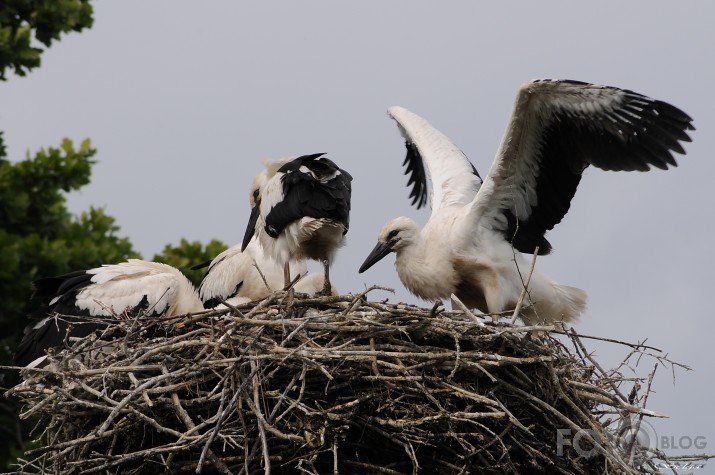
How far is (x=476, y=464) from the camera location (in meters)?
6.25

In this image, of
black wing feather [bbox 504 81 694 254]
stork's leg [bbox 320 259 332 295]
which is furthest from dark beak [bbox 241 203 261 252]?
black wing feather [bbox 504 81 694 254]

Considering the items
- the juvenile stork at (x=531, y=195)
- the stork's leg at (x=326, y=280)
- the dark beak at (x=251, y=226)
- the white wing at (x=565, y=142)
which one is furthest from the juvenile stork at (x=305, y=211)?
the white wing at (x=565, y=142)

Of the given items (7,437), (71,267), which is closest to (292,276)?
(71,267)

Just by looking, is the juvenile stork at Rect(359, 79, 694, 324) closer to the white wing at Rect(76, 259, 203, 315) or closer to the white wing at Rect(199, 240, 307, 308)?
the white wing at Rect(199, 240, 307, 308)

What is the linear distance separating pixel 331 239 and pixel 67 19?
257 inches

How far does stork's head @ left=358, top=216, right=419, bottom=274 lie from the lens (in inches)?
316

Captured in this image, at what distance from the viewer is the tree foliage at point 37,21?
42.4ft

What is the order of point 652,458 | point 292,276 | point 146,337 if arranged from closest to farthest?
1. point 652,458
2. point 146,337
3. point 292,276

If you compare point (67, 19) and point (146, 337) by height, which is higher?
point (67, 19)

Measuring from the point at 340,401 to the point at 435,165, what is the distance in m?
3.42

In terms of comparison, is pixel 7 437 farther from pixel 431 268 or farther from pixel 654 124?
pixel 654 124

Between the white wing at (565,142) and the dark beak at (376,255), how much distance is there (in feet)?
2.04

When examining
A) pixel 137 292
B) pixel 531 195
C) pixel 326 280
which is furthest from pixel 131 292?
pixel 531 195

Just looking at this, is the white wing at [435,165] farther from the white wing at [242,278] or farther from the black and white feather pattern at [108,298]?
the black and white feather pattern at [108,298]
